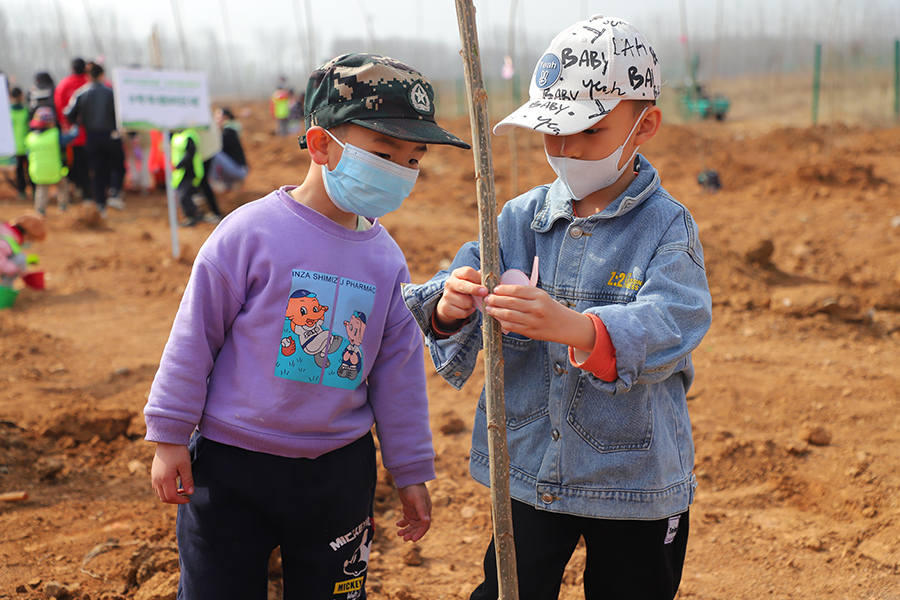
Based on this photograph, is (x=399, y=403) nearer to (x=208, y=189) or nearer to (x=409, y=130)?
(x=409, y=130)

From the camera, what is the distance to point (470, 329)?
156cm

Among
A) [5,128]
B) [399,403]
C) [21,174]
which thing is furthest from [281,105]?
[399,403]

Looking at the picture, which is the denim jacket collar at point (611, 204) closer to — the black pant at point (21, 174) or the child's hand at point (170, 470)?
the child's hand at point (170, 470)

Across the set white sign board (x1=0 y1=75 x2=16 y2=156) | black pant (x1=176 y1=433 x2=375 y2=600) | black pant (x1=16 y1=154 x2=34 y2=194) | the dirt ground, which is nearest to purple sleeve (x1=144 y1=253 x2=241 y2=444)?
black pant (x1=176 y1=433 x2=375 y2=600)

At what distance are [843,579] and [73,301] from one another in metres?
6.35

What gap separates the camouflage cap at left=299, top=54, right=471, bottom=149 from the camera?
65.5 inches

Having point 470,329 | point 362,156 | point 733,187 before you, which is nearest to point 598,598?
point 470,329

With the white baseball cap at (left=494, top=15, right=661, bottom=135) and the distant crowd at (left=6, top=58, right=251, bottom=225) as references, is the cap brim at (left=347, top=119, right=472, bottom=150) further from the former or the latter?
the distant crowd at (left=6, top=58, right=251, bottom=225)

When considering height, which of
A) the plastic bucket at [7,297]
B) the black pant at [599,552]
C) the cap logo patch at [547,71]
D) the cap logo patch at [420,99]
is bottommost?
the plastic bucket at [7,297]

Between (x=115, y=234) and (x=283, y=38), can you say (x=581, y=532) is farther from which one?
(x=283, y=38)

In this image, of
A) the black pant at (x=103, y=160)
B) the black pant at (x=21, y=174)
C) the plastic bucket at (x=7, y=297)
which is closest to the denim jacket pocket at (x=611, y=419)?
the plastic bucket at (x=7, y=297)

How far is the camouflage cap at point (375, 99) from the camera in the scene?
5.46 ft

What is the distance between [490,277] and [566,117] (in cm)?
→ 43

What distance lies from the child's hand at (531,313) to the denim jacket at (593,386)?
248 mm
